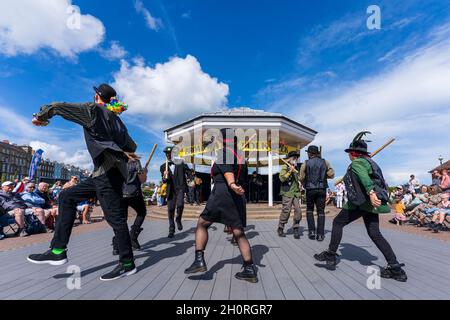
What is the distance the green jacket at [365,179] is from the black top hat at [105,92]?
3333 millimetres

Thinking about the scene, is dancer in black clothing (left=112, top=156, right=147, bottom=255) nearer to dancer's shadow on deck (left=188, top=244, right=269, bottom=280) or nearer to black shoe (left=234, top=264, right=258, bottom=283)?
dancer's shadow on deck (left=188, top=244, right=269, bottom=280)

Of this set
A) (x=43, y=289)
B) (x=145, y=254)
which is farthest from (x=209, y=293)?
(x=145, y=254)

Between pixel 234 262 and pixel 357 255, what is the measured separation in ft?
7.21

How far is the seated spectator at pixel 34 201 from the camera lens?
22.6ft

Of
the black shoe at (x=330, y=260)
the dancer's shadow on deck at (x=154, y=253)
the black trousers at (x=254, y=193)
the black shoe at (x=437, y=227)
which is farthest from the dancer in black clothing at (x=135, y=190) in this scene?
the black trousers at (x=254, y=193)

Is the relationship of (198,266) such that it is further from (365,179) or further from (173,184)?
(173,184)

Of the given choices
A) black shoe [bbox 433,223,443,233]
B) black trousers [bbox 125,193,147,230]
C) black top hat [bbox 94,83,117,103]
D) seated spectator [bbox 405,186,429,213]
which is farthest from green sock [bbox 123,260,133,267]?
seated spectator [bbox 405,186,429,213]

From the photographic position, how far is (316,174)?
17.5ft

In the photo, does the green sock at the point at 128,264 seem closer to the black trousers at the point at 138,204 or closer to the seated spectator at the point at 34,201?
the black trousers at the point at 138,204

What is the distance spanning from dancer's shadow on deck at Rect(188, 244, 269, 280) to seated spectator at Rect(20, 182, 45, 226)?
598 cm

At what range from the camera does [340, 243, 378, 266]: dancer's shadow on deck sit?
3863mm

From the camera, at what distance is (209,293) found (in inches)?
99.5
